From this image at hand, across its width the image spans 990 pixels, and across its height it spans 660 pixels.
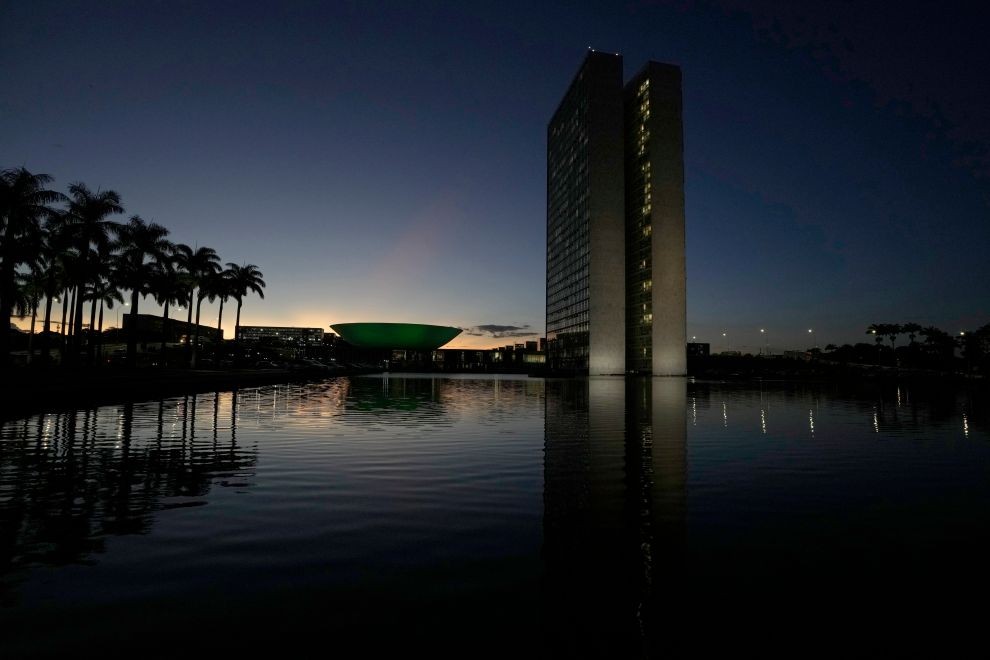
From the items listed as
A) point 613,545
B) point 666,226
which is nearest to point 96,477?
point 613,545

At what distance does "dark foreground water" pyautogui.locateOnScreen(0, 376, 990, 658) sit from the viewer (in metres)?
4.44

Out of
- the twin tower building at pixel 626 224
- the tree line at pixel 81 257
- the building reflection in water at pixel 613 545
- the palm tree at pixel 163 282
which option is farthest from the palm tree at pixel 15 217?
the twin tower building at pixel 626 224

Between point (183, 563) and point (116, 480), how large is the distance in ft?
17.6

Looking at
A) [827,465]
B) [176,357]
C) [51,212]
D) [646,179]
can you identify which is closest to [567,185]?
[646,179]

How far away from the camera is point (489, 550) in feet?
20.9

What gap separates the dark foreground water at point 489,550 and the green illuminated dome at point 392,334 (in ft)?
488

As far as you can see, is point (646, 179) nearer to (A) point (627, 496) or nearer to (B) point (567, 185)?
(B) point (567, 185)

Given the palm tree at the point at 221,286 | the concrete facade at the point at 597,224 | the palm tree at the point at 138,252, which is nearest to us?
the palm tree at the point at 138,252

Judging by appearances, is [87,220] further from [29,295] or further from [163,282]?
[29,295]

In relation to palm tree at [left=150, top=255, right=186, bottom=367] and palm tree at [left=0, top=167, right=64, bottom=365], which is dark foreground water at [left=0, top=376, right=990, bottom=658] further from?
palm tree at [left=150, top=255, right=186, bottom=367]

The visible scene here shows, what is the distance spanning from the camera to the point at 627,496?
30.5 ft

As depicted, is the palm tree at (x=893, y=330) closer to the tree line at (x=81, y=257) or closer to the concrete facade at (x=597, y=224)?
the concrete facade at (x=597, y=224)

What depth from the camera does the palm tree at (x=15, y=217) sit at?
130 ft

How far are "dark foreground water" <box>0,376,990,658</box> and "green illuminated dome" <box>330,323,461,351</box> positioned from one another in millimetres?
148865
